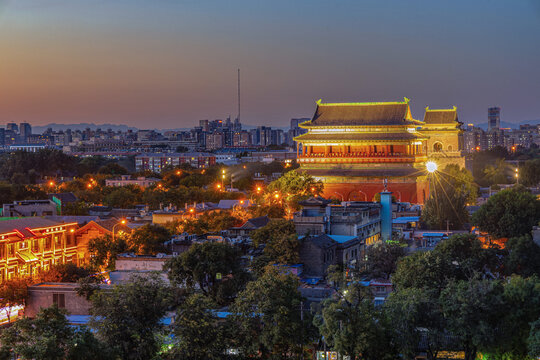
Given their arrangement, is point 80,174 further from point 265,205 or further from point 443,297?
point 443,297

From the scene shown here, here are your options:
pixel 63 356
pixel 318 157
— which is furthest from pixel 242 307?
pixel 318 157

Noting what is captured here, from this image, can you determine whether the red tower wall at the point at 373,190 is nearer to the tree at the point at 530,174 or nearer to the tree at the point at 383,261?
the tree at the point at 530,174

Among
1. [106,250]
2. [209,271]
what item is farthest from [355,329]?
[106,250]

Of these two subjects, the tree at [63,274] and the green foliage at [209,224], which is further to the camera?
the green foliage at [209,224]

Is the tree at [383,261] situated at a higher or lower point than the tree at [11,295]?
higher

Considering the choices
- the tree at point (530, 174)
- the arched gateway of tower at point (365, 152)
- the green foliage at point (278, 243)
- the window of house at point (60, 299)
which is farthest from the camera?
the tree at point (530, 174)

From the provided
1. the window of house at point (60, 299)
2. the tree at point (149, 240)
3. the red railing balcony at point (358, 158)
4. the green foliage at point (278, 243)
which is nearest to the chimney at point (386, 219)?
the green foliage at point (278, 243)

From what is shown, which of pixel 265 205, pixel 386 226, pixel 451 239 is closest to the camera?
pixel 451 239

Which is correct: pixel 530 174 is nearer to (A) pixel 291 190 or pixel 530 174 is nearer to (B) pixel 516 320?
(A) pixel 291 190
